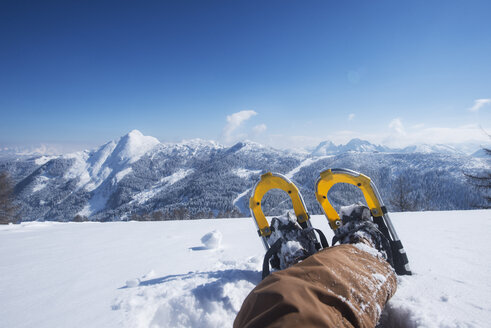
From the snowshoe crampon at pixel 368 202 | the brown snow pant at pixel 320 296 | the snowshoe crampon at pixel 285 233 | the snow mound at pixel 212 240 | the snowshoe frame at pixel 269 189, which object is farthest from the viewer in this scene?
the snow mound at pixel 212 240

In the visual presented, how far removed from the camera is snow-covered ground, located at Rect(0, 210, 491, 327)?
5.39ft

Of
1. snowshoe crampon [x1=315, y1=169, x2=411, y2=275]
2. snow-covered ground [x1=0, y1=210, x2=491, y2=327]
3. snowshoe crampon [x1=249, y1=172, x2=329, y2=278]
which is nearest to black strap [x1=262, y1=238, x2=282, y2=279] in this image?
snowshoe crampon [x1=249, y1=172, x2=329, y2=278]

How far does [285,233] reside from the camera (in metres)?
2.65

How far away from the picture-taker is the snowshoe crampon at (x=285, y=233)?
7.12 feet

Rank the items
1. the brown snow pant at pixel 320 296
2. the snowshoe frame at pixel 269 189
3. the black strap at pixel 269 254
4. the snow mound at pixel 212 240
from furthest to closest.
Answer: the snow mound at pixel 212 240
the snowshoe frame at pixel 269 189
the black strap at pixel 269 254
the brown snow pant at pixel 320 296

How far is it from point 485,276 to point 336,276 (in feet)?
6.77

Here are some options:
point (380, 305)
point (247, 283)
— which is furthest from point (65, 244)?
point (380, 305)

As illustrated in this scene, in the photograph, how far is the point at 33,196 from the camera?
198625 mm

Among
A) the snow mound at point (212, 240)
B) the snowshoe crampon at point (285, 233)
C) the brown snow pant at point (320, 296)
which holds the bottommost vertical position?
the snow mound at point (212, 240)

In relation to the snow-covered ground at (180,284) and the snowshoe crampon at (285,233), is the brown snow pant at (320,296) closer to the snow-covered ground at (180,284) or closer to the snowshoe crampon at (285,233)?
the snow-covered ground at (180,284)

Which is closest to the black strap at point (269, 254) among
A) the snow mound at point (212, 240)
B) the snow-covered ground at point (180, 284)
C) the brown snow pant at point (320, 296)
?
the snow-covered ground at point (180, 284)

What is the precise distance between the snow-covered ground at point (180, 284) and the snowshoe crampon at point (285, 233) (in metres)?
0.34

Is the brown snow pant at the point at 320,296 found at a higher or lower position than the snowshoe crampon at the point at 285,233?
higher

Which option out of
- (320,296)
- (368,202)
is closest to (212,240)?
(368,202)
